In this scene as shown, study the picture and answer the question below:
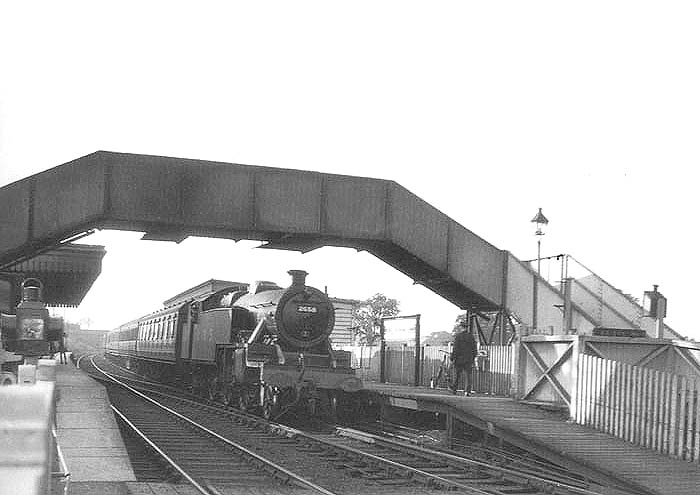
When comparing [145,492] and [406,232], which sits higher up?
[406,232]

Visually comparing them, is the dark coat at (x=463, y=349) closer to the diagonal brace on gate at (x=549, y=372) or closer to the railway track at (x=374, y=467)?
the diagonal brace on gate at (x=549, y=372)

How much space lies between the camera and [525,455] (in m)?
13.2

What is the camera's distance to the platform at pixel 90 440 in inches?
382

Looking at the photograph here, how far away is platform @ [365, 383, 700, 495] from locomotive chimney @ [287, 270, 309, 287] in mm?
4342

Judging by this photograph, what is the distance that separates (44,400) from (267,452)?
1198 centimetres

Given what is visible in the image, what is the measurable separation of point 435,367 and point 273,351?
644cm

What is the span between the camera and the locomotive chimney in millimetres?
18094

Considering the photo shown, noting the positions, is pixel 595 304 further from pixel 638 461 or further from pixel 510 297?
pixel 638 461

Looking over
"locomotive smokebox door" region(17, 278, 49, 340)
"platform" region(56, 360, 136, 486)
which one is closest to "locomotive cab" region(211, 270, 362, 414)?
"platform" region(56, 360, 136, 486)

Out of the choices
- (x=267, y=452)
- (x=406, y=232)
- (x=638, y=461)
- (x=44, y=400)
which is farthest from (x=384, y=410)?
(x=44, y=400)

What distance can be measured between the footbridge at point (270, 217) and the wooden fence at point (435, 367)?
186 centimetres

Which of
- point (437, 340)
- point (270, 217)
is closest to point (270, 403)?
point (270, 217)

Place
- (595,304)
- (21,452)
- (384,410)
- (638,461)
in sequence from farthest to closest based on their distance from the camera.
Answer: (595,304), (384,410), (638,461), (21,452)

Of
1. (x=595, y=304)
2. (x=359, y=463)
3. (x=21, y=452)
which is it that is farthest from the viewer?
(x=595, y=304)
